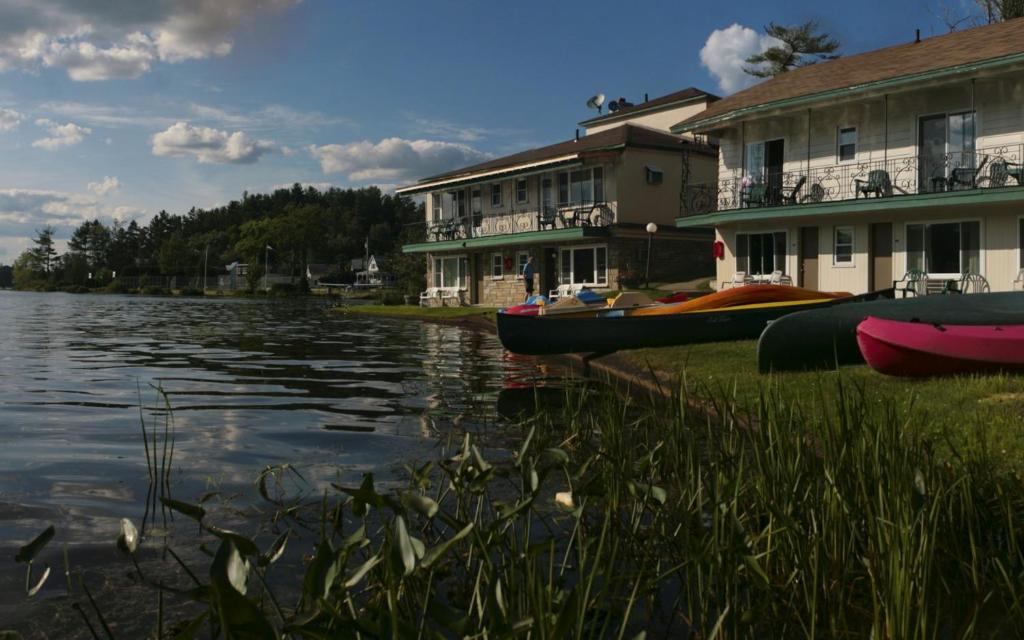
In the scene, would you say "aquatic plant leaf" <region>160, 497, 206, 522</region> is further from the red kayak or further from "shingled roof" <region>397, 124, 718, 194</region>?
"shingled roof" <region>397, 124, 718, 194</region>

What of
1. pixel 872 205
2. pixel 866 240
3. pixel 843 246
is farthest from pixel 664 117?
pixel 872 205

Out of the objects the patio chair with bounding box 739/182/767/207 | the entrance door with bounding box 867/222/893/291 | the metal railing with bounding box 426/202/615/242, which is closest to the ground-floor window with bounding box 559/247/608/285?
the metal railing with bounding box 426/202/615/242

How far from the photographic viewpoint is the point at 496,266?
3947cm

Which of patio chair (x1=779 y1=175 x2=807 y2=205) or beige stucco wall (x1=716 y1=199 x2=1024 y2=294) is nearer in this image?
beige stucco wall (x1=716 y1=199 x2=1024 y2=294)

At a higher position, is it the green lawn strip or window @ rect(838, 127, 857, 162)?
window @ rect(838, 127, 857, 162)

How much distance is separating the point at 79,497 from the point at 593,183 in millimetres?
31170

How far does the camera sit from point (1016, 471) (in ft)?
17.5

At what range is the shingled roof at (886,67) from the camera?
844 inches

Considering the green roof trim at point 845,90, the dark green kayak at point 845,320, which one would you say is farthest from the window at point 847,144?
the dark green kayak at point 845,320

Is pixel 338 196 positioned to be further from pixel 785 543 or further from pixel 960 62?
pixel 785 543

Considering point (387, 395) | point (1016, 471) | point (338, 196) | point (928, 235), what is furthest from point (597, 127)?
point (338, 196)

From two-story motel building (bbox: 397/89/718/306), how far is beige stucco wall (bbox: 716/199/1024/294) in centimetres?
498

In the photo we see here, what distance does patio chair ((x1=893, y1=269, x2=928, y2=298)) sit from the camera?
2155 cm

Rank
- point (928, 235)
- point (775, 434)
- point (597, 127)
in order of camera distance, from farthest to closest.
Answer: point (597, 127) < point (928, 235) < point (775, 434)
